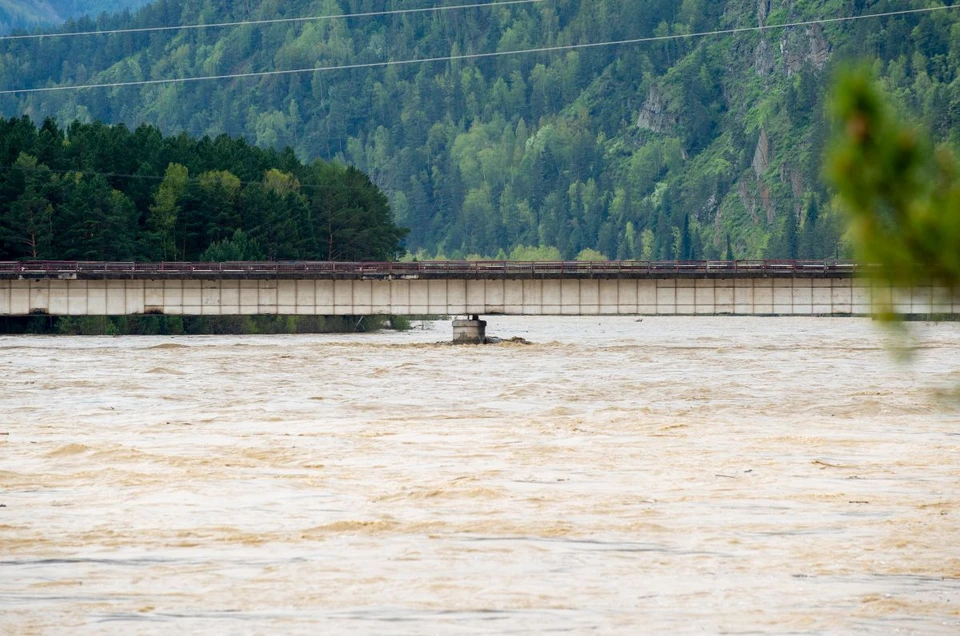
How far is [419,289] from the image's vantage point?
10844cm

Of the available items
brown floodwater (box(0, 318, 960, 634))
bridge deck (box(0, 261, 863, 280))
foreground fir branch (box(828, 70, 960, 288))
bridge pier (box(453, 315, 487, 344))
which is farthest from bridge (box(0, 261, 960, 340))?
foreground fir branch (box(828, 70, 960, 288))

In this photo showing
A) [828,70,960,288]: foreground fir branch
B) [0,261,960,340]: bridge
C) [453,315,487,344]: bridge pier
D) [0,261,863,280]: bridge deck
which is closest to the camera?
[828,70,960,288]: foreground fir branch

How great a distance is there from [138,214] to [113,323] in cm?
1256

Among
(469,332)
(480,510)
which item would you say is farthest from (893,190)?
(469,332)

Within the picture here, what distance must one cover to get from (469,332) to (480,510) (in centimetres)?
7856

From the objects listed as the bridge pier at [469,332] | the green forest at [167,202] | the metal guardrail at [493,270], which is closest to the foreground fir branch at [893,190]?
the metal guardrail at [493,270]

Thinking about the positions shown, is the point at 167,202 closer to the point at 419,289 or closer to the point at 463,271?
the point at 419,289

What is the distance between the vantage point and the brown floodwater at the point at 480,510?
21.7 meters

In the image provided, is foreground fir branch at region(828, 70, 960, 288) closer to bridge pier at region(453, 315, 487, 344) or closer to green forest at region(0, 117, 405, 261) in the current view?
bridge pier at region(453, 315, 487, 344)

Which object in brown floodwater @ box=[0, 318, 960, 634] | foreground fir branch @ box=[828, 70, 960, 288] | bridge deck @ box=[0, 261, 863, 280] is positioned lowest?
brown floodwater @ box=[0, 318, 960, 634]

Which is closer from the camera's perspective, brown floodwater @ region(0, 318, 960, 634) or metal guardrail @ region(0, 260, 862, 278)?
brown floodwater @ region(0, 318, 960, 634)

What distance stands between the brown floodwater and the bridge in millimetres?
42542

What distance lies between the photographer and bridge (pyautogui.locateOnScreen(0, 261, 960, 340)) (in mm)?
106500

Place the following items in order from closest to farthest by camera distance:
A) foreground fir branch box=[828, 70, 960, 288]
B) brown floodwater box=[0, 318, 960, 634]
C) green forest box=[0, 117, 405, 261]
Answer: foreground fir branch box=[828, 70, 960, 288] → brown floodwater box=[0, 318, 960, 634] → green forest box=[0, 117, 405, 261]
